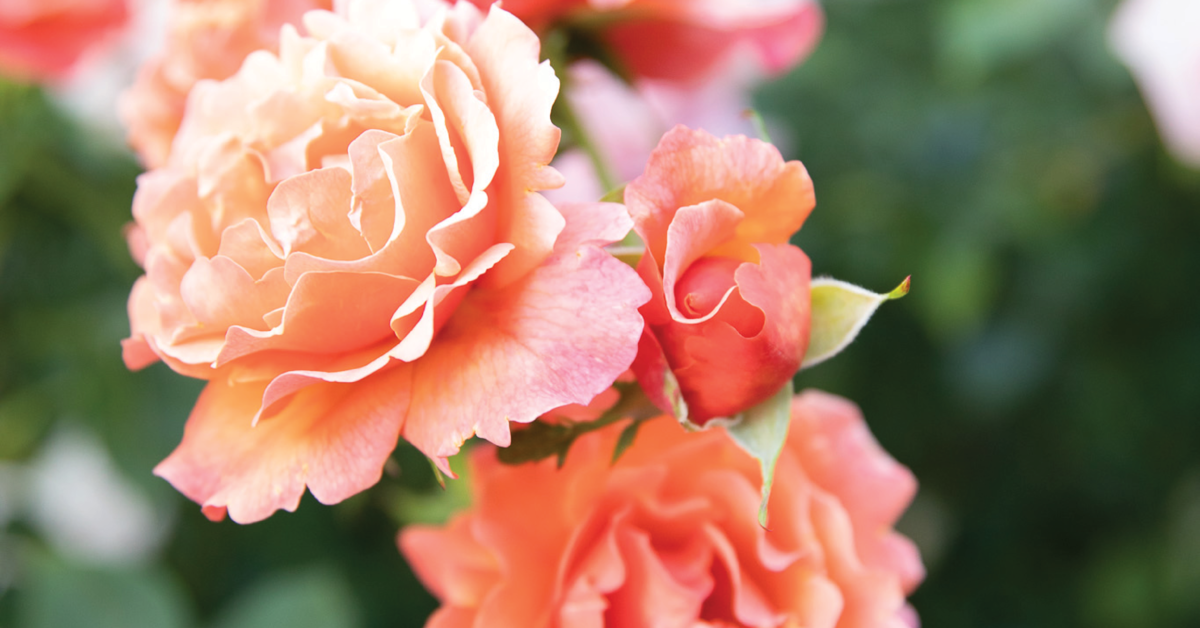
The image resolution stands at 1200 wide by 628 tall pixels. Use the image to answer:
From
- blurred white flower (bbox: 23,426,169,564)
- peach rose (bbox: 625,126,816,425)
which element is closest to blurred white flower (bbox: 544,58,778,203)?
peach rose (bbox: 625,126,816,425)

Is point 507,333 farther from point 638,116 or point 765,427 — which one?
point 638,116

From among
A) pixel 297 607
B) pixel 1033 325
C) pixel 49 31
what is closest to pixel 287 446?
pixel 297 607

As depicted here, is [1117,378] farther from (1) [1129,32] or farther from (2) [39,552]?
(2) [39,552]

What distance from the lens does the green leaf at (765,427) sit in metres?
0.40

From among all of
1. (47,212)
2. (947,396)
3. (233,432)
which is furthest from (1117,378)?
(47,212)

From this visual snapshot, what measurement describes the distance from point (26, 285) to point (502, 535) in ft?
2.65

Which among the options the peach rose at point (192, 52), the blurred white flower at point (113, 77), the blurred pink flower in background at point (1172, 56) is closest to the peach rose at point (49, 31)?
the blurred white flower at point (113, 77)

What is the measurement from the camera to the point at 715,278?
398 mm

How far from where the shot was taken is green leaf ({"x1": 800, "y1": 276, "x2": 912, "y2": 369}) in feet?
1.38

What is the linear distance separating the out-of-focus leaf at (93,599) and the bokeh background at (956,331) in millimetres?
161

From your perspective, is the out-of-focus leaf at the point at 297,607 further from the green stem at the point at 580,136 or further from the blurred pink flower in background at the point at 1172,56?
the blurred pink flower in background at the point at 1172,56

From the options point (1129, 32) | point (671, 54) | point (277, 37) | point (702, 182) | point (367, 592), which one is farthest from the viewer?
point (367, 592)

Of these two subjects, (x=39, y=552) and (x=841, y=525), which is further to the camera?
(x=39, y=552)

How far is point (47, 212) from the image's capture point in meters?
1.03
